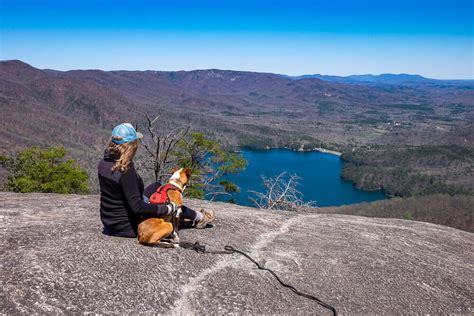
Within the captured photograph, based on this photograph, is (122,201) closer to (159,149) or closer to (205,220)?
(205,220)

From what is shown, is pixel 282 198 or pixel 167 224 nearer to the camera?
pixel 167 224

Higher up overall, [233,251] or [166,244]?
[166,244]

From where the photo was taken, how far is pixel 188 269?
253 inches

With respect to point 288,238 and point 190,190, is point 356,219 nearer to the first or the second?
point 288,238

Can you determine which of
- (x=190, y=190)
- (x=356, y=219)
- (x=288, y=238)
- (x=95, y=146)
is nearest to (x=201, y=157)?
(x=190, y=190)

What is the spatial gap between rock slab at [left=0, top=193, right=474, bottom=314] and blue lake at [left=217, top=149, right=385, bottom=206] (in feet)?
213

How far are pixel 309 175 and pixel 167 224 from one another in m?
131

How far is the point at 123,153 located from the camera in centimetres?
619

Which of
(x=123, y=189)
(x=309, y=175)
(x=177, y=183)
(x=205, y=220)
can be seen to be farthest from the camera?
(x=309, y=175)

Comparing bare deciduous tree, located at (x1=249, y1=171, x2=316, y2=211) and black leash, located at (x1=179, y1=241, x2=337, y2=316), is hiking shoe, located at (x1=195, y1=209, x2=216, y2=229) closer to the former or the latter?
black leash, located at (x1=179, y1=241, x2=337, y2=316)

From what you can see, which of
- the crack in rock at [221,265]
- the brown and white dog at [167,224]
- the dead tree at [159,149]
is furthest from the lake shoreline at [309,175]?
the brown and white dog at [167,224]

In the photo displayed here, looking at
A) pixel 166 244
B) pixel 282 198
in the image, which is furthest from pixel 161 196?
pixel 282 198

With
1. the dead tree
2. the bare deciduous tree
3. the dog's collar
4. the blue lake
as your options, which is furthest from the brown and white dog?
the blue lake

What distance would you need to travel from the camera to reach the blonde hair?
6.16 m
